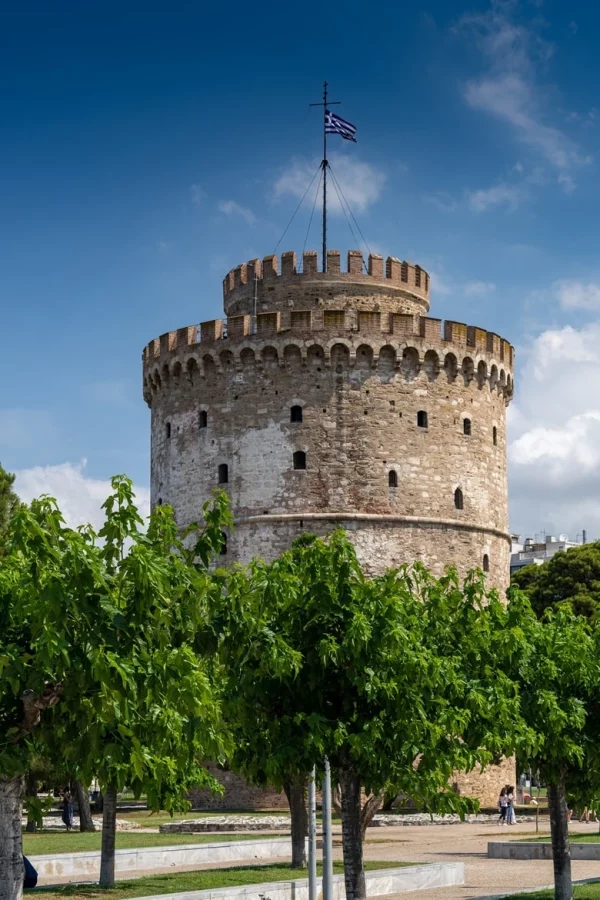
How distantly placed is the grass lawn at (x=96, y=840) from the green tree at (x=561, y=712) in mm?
9895

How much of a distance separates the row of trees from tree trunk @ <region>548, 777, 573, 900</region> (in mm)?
30

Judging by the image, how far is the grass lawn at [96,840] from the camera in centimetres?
2467

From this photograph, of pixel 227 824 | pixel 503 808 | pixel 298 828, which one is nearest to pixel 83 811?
pixel 227 824

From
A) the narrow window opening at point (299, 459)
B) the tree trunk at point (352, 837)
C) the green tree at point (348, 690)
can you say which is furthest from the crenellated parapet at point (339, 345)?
the tree trunk at point (352, 837)

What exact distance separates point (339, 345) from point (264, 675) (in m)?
24.5

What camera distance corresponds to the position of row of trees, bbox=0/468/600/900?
10.0 metres

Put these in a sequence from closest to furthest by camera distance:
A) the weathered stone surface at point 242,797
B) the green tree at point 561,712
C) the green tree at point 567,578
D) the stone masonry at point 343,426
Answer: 1. the green tree at point 561,712
2. the weathered stone surface at point 242,797
3. the stone masonry at point 343,426
4. the green tree at point 567,578

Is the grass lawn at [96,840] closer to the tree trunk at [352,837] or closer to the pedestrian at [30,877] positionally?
the pedestrian at [30,877]

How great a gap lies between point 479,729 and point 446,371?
24.3m

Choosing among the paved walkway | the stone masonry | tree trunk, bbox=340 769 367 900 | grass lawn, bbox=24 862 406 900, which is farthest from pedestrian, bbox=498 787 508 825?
tree trunk, bbox=340 769 367 900

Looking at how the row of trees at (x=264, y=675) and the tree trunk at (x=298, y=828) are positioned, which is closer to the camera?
the row of trees at (x=264, y=675)

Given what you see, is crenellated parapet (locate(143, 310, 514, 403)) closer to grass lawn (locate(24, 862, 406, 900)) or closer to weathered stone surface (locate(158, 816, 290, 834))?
weathered stone surface (locate(158, 816, 290, 834))

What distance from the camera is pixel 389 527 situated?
121ft

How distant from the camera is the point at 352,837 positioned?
14312mm
